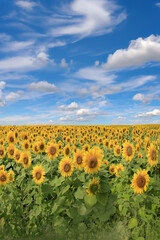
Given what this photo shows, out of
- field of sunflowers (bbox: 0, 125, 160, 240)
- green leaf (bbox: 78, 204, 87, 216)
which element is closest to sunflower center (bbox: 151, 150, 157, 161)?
field of sunflowers (bbox: 0, 125, 160, 240)

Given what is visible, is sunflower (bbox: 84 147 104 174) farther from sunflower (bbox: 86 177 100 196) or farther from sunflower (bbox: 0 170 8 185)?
sunflower (bbox: 0 170 8 185)

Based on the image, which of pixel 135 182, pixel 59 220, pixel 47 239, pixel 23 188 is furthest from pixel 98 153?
pixel 23 188

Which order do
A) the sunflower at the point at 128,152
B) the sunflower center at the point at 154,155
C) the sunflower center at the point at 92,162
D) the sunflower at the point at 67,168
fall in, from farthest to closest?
the sunflower at the point at 128,152
the sunflower center at the point at 154,155
the sunflower at the point at 67,168
the sunflower center at the point at 92,162

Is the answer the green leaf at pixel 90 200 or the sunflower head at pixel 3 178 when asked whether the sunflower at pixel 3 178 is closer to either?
the sunflower head at pixel 3 178

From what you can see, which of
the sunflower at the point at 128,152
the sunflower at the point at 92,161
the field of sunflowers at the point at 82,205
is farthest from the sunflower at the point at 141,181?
the sunflower at the point at 128,152

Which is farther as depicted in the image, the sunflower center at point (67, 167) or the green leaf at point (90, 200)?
the sunflower center at point (67, 167)

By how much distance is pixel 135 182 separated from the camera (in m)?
5.16

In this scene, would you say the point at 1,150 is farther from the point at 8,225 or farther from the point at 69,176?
the point at 69,176

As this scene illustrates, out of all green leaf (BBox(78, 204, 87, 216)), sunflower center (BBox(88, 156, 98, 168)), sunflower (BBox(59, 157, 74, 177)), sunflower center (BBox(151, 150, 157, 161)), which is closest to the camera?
sunflower center (BBox(88, 156, 98, 168))

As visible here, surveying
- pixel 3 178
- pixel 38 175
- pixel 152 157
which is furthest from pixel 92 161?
pixel 3 178

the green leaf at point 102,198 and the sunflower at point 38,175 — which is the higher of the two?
the sunflower at point 38,175

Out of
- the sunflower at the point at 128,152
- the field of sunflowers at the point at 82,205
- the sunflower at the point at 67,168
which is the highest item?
the sunflower at the point at 128,152

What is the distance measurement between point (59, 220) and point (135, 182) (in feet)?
6.01

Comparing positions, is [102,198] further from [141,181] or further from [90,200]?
[141,181]
